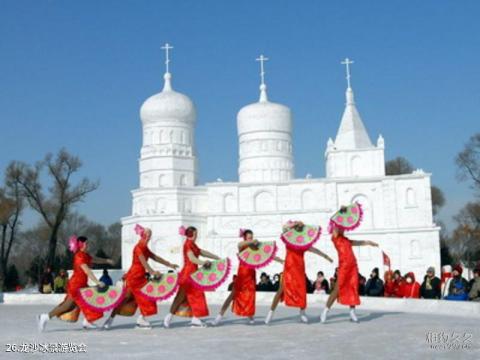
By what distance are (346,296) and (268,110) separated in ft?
134

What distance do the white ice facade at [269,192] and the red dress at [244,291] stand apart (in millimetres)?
32836

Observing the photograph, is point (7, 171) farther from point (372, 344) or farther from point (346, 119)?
point (372, 344)

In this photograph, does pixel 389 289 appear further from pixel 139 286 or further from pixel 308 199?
pixel 308 199

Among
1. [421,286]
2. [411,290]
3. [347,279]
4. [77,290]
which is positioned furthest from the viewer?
[411,290]

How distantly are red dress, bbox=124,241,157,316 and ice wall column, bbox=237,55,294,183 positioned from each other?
3941 cm

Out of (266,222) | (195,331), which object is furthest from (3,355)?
(266,222)

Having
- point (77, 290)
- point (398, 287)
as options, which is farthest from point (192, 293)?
point (398, 287)

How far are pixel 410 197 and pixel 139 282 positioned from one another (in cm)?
3836

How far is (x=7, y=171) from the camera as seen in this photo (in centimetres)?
4631

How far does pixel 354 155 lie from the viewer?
48.4 metres

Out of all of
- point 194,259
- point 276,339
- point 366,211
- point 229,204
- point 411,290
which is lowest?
point 276,339

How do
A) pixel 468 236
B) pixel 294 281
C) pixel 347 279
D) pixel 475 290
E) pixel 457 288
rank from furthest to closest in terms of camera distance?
pixel 468 236, pixel 457 288, pixel 475 290, pixel 294 281, pixel 347 279

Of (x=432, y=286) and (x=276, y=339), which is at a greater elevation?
(x=432, y=286)

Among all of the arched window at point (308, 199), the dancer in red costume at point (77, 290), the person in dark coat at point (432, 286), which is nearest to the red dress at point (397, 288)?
the person in dark coat at point (432, 286)
